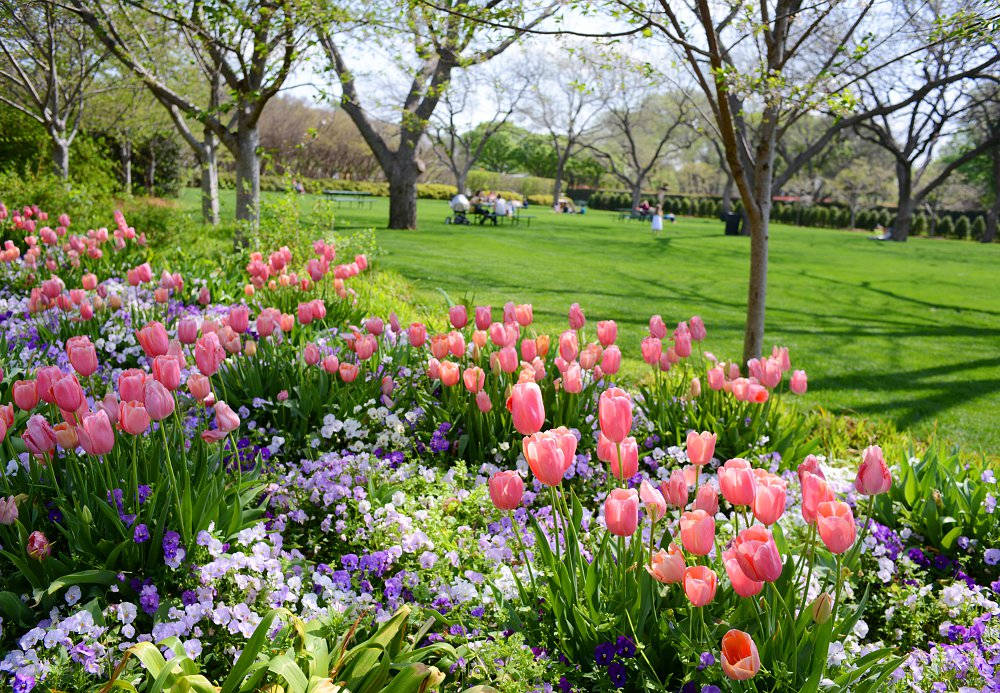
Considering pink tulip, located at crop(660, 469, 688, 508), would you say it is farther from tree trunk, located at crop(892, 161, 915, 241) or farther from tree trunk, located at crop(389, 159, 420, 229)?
tree trunk, located at crop(892, 161, 915, 241)

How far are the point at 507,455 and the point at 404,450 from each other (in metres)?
0.52

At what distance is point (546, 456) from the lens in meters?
1.74

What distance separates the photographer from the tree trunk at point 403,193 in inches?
755

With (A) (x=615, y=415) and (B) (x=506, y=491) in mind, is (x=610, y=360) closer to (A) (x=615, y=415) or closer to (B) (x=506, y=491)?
(A) (x=615, y=415)

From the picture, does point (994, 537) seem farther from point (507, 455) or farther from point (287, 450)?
point (287, 450)

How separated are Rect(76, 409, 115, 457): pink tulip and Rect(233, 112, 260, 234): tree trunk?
8.93m

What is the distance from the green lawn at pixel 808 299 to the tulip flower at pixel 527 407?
4659mm

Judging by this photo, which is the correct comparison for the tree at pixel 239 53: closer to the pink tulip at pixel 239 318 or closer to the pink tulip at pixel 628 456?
the pink tulip at pixel 239 318

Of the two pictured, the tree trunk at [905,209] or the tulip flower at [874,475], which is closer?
the tulip flower at [874,475]

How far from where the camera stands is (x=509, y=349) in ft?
10.3

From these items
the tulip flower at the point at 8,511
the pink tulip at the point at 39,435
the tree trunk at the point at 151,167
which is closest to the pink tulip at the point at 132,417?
the pink tulip at the point at 39,435

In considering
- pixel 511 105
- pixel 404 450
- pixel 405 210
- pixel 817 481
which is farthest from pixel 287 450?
pixel 511 105

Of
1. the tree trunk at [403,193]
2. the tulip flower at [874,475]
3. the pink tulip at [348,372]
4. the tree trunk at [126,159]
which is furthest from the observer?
the tree trunk at [126,159]

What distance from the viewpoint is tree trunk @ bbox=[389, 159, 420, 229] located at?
1919cm
